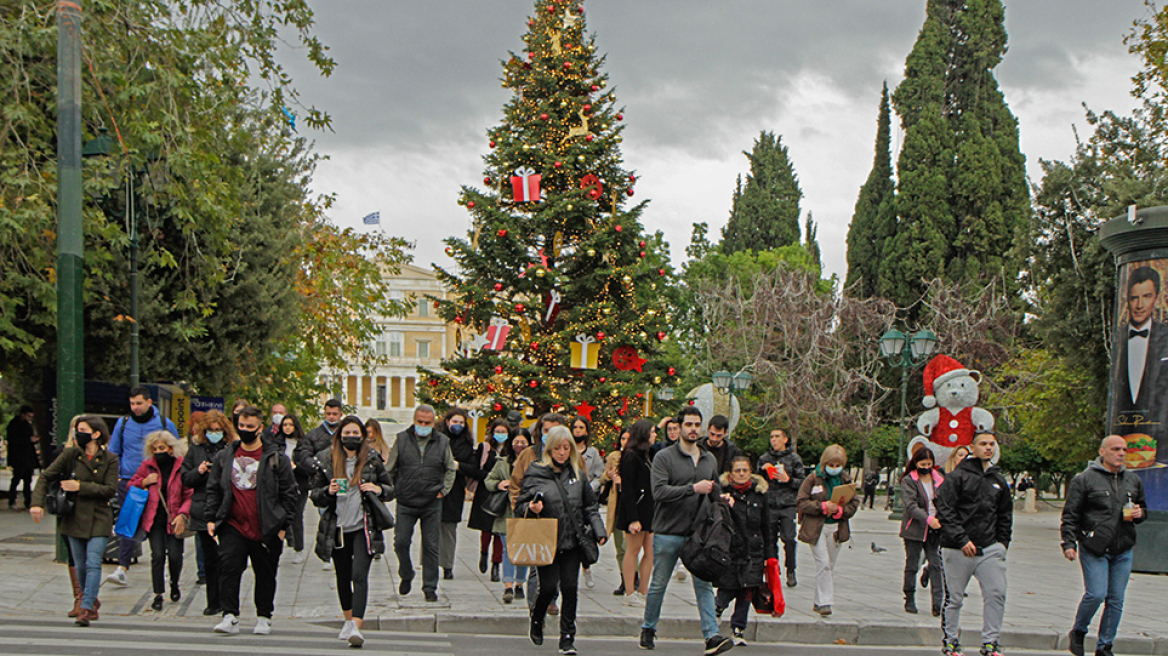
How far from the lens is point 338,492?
7.69 metres

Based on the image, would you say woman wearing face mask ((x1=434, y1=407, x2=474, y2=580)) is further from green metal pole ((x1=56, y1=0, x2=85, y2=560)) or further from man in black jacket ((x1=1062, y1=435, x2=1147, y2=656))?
man in black jacket ((x1=1062, y1=435, x2=1147, y2=656))

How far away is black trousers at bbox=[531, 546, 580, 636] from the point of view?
769cm

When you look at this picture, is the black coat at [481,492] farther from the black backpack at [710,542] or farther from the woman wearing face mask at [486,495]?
the black backpack at [710,542]

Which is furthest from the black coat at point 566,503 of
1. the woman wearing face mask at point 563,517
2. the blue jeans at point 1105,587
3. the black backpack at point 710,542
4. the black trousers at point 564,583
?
the blue jeans at point 1105,587

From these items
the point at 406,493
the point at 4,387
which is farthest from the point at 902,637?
the point at 4,387

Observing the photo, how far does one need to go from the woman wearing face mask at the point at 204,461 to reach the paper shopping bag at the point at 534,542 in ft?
9.49

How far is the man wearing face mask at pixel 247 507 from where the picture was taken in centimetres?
766

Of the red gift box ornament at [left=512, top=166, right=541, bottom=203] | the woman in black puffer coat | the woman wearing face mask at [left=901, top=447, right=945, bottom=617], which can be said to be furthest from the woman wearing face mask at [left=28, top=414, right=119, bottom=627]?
the red gift box ornament at [left=512, top=166, right=541, bottom=203]

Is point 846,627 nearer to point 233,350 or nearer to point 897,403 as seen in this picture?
point 233,350

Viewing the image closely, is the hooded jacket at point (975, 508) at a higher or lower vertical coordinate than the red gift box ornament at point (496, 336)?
lower

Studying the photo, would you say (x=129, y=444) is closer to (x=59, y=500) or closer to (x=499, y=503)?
(x=59, y=500)

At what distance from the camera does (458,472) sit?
11227mm

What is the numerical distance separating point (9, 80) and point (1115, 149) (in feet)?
68.9

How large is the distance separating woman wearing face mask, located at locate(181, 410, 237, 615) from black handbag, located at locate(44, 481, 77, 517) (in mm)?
918
